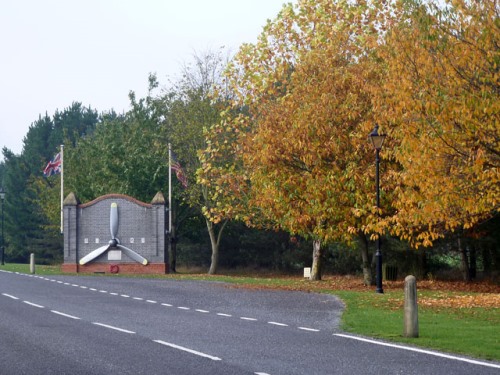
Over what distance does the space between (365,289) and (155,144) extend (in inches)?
1103

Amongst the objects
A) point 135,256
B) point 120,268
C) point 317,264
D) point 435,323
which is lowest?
point 435,323

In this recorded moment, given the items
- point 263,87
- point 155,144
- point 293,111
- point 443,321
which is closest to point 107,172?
point 155,144

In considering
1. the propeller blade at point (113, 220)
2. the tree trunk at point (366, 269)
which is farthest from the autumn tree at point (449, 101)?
the propeller blade at point (113, 220)

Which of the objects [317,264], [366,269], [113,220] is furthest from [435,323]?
[113,220]

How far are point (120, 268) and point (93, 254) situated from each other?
63.5 inches

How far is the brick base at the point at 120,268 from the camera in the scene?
47.4m

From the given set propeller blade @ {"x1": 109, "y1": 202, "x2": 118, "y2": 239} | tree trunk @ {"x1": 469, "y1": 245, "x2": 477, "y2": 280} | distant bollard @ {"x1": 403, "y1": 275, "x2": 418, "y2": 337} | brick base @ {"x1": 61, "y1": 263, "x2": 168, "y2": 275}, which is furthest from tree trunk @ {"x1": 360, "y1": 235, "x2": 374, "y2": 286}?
distant bollard @ {"x1": 403, "y1": 275, "x2": 418, "y2": 337}

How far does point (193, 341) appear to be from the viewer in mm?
14234

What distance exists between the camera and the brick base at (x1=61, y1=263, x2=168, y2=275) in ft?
156

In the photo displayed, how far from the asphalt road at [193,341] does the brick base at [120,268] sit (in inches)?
862

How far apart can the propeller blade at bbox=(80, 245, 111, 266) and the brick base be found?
0.94 feet

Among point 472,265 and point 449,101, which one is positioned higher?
point 449,101

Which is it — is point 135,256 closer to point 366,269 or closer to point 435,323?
point 366,269

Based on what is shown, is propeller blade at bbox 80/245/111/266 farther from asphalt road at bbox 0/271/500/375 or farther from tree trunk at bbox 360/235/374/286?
asphalt road at bbox 0/271/500/375
